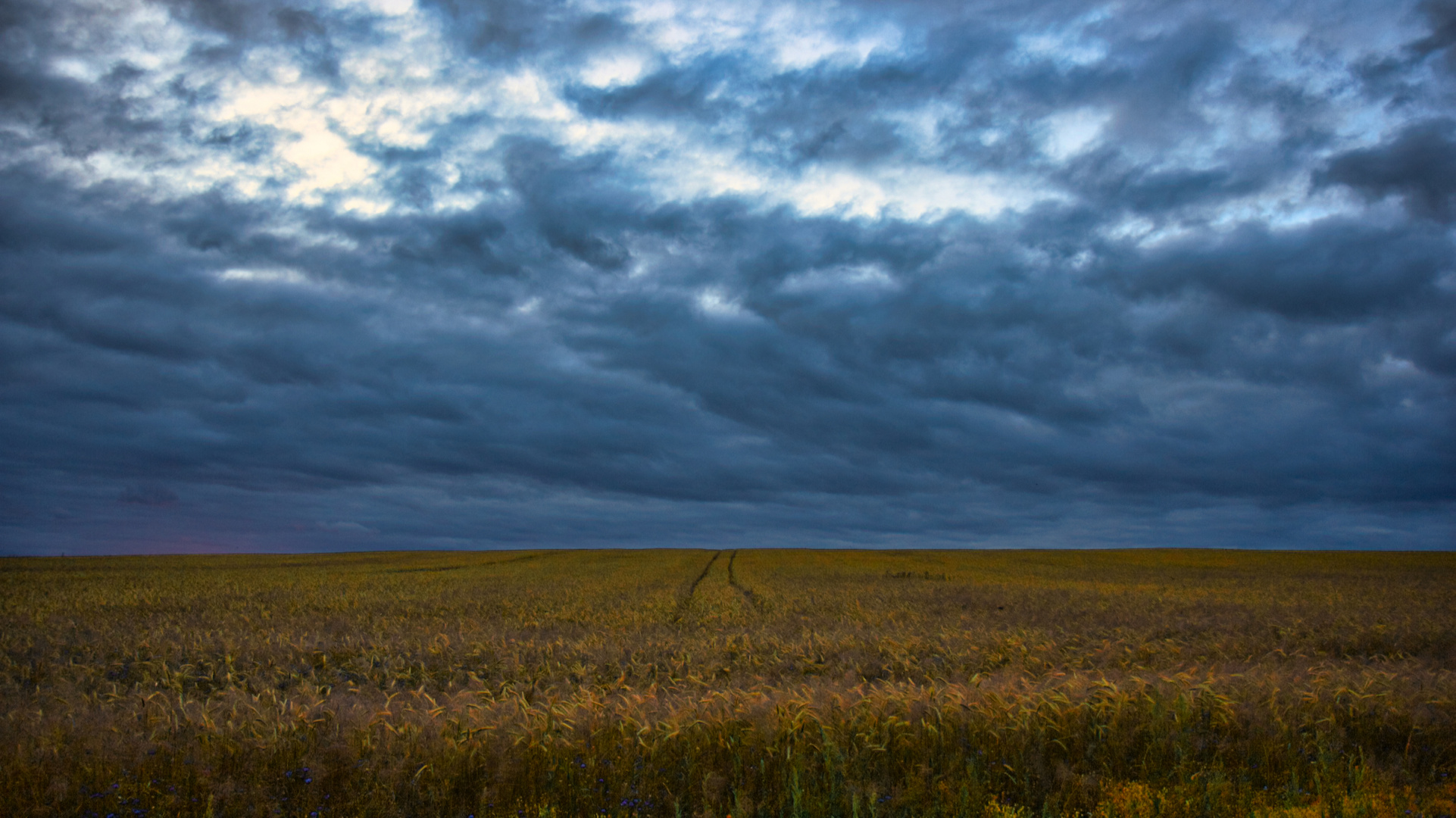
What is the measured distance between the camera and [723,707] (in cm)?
816

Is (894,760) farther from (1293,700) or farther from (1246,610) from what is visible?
(1246,610)

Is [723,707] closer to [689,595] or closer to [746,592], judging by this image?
[689,595]

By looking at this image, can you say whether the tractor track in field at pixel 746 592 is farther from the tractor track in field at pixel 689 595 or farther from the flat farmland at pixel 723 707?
the tractor track in field at pixel 689 595

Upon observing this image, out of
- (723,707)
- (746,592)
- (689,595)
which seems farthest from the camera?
(746,592)

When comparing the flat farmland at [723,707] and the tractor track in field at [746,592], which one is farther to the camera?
the tractor track in field at [746,592]

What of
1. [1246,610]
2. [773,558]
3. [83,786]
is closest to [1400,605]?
[1246,610]

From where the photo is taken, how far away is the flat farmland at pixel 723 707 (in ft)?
20.2

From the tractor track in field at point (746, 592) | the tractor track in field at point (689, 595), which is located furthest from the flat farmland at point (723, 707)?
the tractor track in field at point (746, 592)

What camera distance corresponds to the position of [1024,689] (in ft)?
30.3

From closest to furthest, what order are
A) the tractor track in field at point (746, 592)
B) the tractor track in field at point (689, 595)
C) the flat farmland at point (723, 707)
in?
the flat farmland at point (723, 707) < the tractor track in field at point (689, 595) < the tractor track in field at point (746, 592)

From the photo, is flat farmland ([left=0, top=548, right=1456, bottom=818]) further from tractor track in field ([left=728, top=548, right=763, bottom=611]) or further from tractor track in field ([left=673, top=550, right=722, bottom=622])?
tractor track in field ([left=728, top=548, right=763, bottom=611])

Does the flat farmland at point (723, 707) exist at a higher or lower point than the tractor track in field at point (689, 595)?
higher

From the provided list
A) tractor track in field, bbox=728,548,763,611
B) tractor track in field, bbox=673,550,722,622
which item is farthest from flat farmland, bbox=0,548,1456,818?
tractor track in field, bbox=728,548,763,611

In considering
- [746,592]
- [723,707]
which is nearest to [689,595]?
[746,592]
